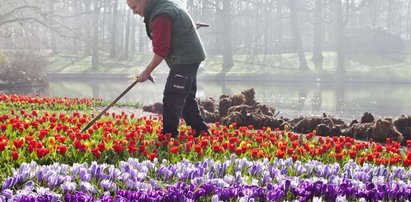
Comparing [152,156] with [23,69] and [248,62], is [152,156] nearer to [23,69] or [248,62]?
[23,69]


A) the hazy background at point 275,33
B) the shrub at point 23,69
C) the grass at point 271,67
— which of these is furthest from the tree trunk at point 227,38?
the shrub at point 23,69

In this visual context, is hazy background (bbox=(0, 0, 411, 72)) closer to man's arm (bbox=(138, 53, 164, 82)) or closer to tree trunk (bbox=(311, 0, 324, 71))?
tree trunk (bbox=(311, 0, 324, 71))

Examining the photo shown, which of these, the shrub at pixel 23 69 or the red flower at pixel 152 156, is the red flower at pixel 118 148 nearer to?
the red flower at pixel 152 156

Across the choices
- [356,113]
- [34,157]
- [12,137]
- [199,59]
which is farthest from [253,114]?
[356,113]

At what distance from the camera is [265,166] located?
182 inches

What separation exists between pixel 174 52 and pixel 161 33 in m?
0.41

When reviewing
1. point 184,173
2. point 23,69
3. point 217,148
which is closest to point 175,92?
point 217,148

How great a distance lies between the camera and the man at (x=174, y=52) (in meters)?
6.16

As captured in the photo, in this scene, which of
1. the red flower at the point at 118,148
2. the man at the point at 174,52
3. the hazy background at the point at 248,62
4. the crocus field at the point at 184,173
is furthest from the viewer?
the hazy background at the point at 248,62

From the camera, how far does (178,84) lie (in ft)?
20.7

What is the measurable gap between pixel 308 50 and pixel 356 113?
4012 cm

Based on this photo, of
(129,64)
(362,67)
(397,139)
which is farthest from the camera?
(129,64)

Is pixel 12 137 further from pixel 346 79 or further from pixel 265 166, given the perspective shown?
pixel 346 79

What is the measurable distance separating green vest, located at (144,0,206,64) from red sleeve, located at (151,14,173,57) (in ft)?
0.44
